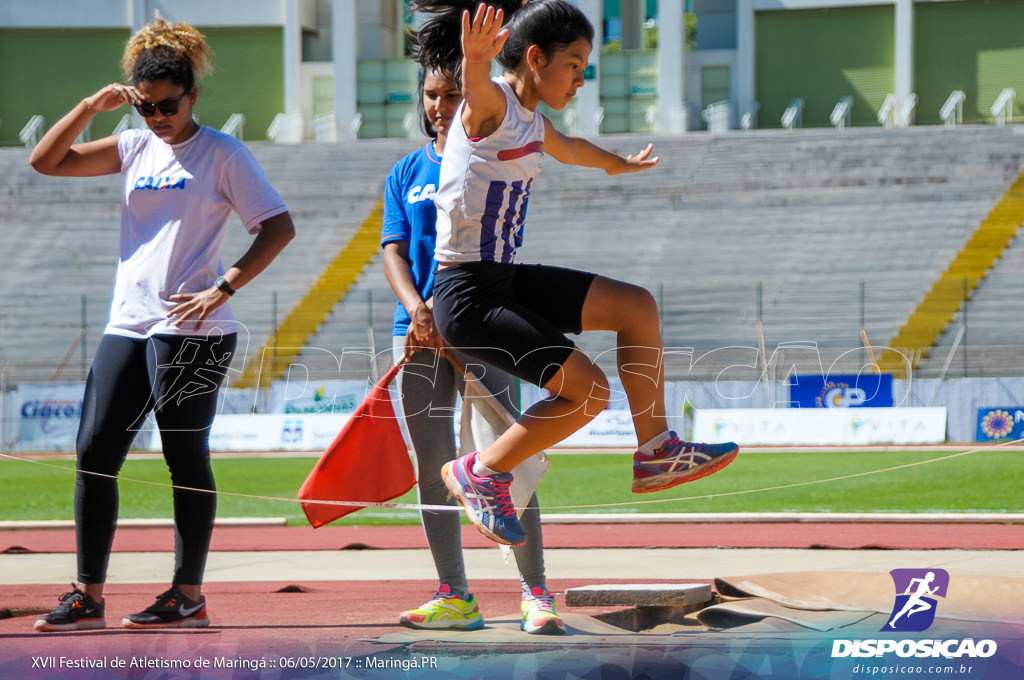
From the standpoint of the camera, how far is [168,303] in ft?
10.8

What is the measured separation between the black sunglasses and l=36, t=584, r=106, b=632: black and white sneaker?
1.39 metres

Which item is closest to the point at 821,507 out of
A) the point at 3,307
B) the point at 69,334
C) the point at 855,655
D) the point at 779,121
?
the point at 855,655

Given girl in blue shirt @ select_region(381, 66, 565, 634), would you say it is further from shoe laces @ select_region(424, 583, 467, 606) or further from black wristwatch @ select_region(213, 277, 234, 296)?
black wristwatch @ select_region(213, 277, 234, 296)

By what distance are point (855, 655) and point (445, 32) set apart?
1.87 metres

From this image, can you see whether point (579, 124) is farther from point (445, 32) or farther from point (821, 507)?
point (445, 32)

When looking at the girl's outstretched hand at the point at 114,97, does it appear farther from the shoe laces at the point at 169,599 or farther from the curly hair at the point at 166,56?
the shoe laces at the point at 169,599

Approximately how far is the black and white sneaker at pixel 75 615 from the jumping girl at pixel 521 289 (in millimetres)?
1325

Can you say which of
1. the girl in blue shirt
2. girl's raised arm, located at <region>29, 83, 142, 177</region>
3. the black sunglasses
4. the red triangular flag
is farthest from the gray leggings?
girl's raised arm, located at <region>29, 83, 142, 177</region>

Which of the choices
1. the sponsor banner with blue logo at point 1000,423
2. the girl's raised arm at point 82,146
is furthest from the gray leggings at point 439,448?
the sponsor banner with blue logo at point 1000,423

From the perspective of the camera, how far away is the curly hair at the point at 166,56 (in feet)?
11.0

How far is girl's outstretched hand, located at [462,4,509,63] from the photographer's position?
249 centimetres

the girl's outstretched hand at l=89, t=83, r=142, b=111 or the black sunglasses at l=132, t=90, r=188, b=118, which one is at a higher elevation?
the girl's outstretched hand at l=89, t=83, r=142, b=111

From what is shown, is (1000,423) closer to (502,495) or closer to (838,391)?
(838,391)

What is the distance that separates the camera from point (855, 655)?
273 centimetres
